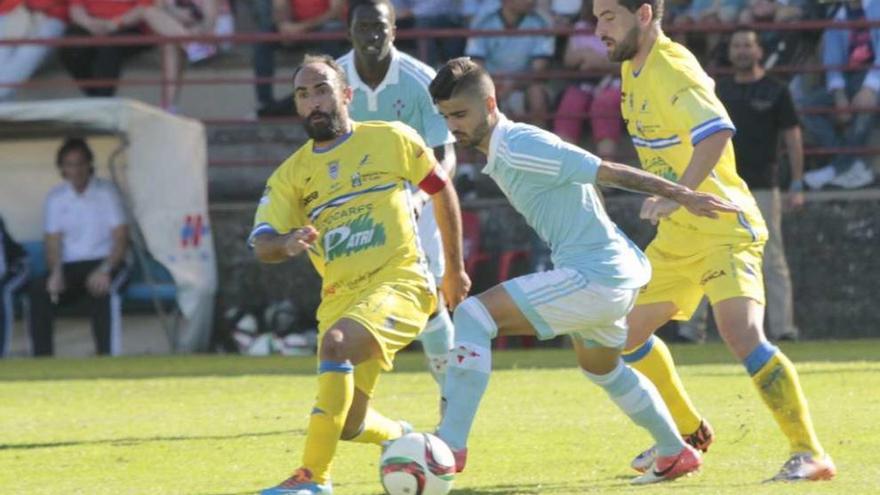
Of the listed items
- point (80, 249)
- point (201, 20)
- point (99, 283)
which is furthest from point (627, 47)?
point (201, 20)

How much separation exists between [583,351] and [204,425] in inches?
135

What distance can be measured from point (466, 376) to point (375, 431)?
3.68 feet

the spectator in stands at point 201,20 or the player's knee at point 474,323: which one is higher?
the spectator in stands at point 201,20

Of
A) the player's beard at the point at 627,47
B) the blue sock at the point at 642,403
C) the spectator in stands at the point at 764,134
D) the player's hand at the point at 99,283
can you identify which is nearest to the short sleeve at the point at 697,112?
the player's beard at the point at 627,47

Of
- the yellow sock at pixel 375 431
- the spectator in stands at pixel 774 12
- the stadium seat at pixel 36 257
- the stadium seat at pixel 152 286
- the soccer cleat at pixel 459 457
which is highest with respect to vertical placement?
the spectator in stands at pixel 774 12

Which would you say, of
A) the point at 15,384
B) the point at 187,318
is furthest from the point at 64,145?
the point at 15,384

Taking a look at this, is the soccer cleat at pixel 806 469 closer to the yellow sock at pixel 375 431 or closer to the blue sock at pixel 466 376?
the blue sock at pixel 466 376

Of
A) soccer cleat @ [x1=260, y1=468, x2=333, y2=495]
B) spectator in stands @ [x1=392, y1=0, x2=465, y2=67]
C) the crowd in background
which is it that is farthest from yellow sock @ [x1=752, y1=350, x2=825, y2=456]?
spectator in stands @ [x1=392, y1=0, x2=465, y2=67]

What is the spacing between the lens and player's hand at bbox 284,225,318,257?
7.34 meters

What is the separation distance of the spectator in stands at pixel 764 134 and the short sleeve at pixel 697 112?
734cm

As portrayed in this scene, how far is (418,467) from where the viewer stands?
22.9ft

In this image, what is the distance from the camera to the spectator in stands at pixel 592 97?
16.9 m

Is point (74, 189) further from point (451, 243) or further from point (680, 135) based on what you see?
point (680, 135)

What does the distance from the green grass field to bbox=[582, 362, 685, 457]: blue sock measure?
0.19 m
